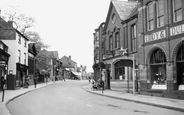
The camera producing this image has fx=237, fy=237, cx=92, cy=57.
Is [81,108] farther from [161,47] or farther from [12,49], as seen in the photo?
[12,49]

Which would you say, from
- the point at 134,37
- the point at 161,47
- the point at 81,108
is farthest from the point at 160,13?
the point at 81,108

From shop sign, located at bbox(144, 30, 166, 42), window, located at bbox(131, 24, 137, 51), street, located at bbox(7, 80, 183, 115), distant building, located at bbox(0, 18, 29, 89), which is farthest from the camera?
distant building, located at bbox(0, 18, 29, 89)

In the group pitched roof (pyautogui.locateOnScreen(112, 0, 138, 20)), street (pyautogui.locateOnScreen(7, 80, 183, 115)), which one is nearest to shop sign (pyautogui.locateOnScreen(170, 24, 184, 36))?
street (pyautogui.locateOnScreen(7, 80, 183, 115))

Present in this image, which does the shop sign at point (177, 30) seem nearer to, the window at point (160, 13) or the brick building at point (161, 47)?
the brick building at point (161, 47)

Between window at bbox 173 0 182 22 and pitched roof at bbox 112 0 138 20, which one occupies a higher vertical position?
pitched roof at bbox 112 0 138 20

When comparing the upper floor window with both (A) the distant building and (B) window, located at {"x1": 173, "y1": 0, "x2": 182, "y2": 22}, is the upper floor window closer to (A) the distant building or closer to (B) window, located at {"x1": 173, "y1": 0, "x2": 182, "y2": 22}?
(B) window, located at {"x1": 173, "y1": 0, "x2": 182, "y2": 22}

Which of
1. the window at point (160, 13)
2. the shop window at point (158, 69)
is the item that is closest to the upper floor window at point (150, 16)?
the window at point (160, 13)

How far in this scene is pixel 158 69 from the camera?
1980 cm

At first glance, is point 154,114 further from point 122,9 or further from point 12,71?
point 12,71

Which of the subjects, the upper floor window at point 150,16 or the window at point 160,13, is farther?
the upper floor window at point 150,16

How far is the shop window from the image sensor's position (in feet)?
62.4

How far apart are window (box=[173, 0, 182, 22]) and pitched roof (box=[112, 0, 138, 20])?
10.3m

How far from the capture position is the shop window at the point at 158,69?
1903 centimetres

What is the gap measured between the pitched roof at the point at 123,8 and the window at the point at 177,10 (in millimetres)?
10253
